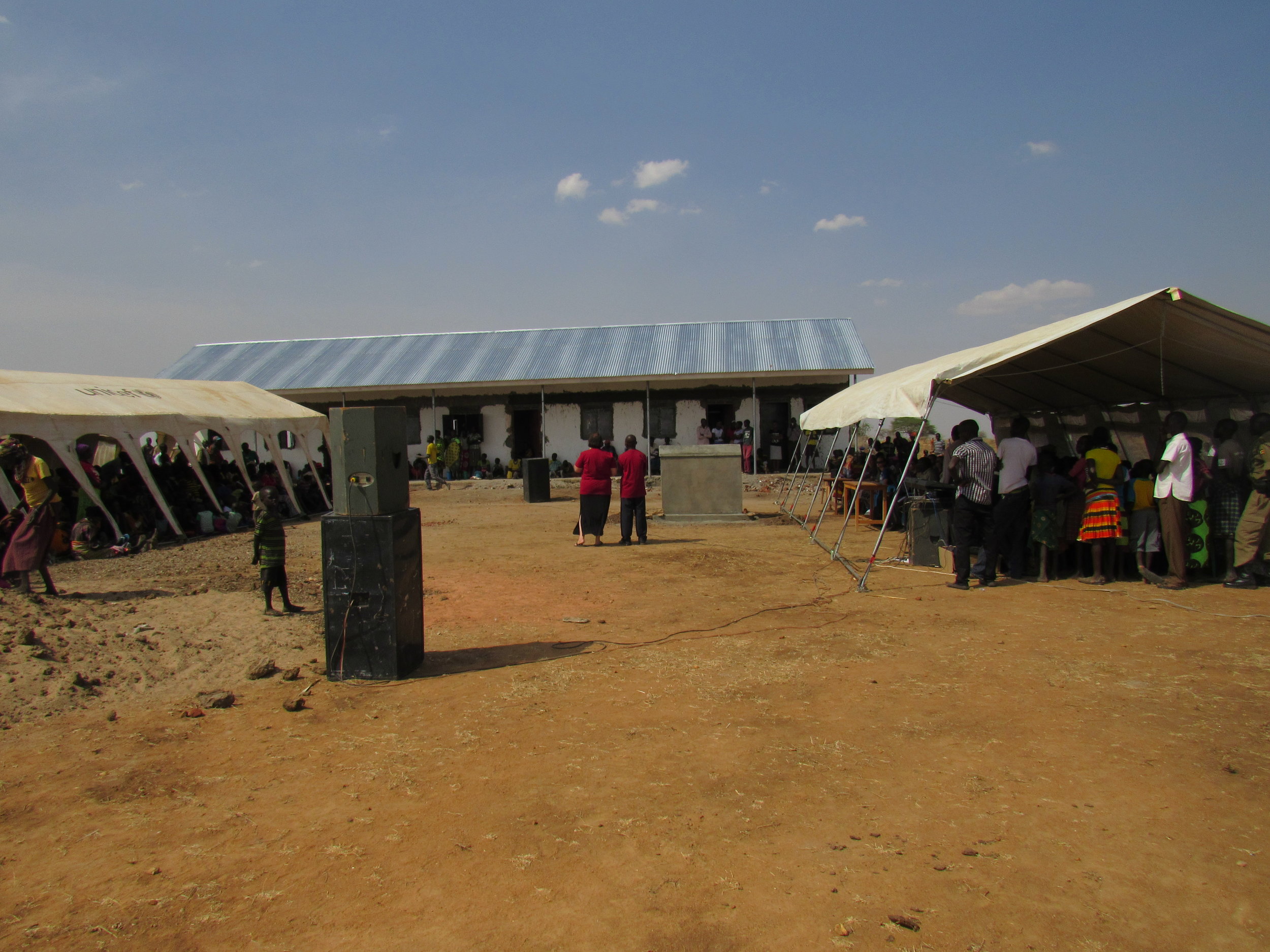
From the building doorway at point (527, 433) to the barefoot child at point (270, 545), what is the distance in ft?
64.1

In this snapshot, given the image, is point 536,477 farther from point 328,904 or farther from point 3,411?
point 328,904

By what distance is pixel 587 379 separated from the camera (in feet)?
81.8

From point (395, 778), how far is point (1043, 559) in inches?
278

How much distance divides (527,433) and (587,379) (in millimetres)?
3907

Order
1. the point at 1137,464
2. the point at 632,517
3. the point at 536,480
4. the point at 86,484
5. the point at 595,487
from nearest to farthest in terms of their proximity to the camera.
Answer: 1. the point at 1137,464
2. the point at 86,484
3. the point at 595,487
4. the point at 632,517
5. the point at 536,480

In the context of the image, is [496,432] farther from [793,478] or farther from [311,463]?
[793,478]

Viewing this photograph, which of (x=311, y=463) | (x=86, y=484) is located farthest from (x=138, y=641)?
(x=311, y=463)

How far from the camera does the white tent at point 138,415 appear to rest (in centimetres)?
1143

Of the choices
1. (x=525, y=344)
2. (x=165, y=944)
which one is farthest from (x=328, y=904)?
(x=525, y=344)

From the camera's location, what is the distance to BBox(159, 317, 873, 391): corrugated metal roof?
25016 millimetres

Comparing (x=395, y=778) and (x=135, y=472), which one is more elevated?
(x=135, y=472)

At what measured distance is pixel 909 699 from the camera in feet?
16.0

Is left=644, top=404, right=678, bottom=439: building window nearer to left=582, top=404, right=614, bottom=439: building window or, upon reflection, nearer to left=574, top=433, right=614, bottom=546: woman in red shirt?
left=582, top=404, right=614, bottom=439: building window

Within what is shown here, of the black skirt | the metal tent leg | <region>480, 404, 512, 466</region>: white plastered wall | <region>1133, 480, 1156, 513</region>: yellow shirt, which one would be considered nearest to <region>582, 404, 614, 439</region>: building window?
<region>480, 404, 512, 466</region>: white plastered wall
